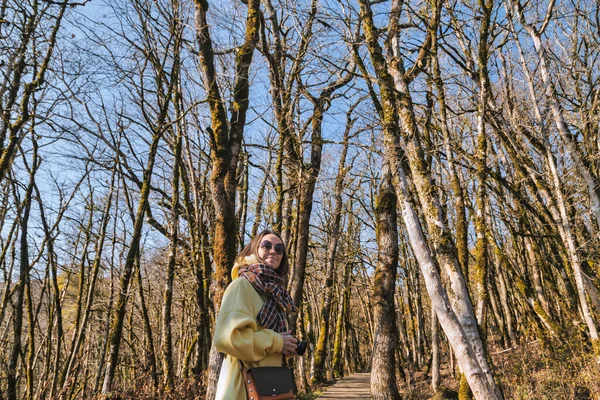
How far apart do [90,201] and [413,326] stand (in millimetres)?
17488

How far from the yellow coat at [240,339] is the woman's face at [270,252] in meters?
0.26

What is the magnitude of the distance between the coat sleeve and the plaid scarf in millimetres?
88

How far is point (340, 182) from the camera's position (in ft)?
45.9

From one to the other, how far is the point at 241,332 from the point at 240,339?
0.17 feet

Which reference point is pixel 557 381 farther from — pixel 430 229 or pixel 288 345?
pixel 288 345

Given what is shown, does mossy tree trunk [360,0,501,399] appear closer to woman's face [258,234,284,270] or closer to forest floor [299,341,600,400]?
woman's face [258,234,284,270]

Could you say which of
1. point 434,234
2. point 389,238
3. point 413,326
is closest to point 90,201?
point 389,238

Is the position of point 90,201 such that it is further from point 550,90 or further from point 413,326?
point 413,326

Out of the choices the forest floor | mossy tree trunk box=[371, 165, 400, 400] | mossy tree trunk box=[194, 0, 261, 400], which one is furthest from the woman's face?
the forest floor

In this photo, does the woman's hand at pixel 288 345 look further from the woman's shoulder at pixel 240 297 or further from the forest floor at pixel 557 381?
the forest floor at pixel 557 381

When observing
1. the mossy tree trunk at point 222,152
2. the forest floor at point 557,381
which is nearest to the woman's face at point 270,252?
the mossy tree trunk at point 222,152

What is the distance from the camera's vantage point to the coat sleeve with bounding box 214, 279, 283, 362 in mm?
2162

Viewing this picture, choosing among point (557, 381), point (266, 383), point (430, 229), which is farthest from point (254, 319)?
point (557, 381)

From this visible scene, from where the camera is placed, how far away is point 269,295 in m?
2.48
